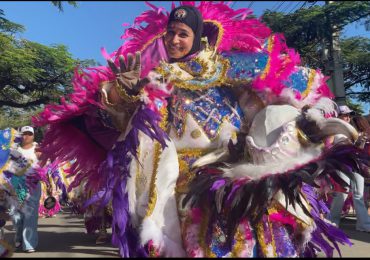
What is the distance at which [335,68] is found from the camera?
40.7 feet

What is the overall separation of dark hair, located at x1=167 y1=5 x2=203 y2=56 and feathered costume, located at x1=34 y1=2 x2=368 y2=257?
8 cm

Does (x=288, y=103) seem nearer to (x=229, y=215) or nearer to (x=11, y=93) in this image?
(x=229, y=215)

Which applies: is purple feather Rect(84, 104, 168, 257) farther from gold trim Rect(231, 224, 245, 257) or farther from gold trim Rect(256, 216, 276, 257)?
gold trim Rect(256, 216, 276, 257)

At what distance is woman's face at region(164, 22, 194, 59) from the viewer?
3000 mm

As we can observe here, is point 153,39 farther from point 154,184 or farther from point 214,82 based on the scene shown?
point 154,184

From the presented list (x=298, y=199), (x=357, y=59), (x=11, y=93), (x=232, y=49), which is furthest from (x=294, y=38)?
(x=298, y=199)

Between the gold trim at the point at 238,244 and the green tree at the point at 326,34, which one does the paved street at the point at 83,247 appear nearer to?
the gold trim at the point at 238,244

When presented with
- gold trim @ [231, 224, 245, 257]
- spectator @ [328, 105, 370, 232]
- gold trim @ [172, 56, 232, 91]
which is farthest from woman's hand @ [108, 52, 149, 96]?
spectator @ [328, 105, 370, 232]

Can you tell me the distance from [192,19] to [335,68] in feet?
33.9

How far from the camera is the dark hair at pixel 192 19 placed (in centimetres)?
299

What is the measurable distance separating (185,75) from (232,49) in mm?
475

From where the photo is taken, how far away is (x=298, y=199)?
2.26 metres

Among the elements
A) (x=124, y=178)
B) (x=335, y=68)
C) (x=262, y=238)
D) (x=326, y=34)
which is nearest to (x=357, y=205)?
(x=262, y=238)

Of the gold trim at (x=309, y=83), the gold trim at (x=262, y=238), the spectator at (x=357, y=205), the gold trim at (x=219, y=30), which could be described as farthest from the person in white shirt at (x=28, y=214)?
the spectator at (x=357, y=205)
